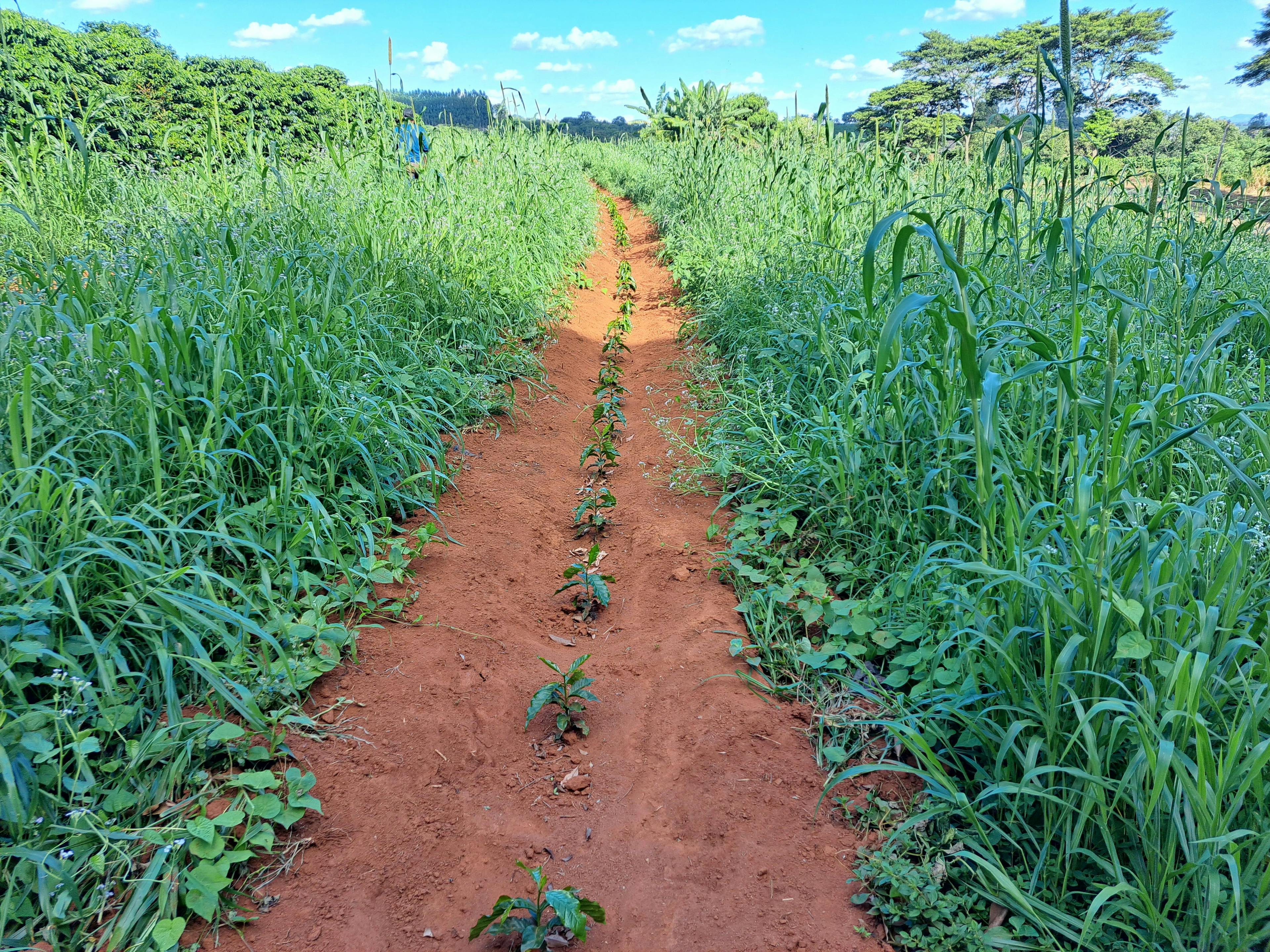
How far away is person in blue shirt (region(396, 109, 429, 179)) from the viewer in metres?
5.86

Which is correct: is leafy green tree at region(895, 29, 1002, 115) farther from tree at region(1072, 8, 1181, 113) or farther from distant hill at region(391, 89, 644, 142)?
distant hill at region(391, 89, 644, 142)

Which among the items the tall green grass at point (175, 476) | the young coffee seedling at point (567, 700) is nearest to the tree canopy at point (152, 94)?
the tall green grass at point (175, 476)

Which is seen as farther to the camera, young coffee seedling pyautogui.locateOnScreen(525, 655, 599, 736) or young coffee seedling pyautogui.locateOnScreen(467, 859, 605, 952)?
young coffee seedling pyautogui.locateOnScreen(525, 655, 599, 736)

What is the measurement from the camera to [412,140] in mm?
6254

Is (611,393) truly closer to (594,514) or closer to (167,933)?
(594,514)

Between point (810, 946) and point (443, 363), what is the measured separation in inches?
135

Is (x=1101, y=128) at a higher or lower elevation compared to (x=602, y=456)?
higher

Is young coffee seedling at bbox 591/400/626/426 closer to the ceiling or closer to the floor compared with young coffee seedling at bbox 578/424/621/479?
closer to the ceiling

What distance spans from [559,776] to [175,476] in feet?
5.63

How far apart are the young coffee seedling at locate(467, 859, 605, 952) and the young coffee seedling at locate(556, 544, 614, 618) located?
1.21m

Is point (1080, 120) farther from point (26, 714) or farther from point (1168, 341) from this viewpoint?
point (26, 714)

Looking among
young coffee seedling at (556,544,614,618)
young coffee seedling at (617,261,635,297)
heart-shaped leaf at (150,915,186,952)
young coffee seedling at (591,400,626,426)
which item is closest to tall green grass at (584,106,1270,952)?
young coffee seedling at (556,544,614,618)

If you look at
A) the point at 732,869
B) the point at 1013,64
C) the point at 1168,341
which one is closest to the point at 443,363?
the point at 732,869

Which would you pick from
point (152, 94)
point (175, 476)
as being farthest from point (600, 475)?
point (152, 94)
